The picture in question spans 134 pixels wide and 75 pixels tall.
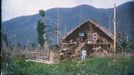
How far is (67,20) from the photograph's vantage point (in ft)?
10.1

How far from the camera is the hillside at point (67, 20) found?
3.07m

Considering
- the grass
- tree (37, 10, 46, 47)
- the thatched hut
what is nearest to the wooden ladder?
the thatched hut

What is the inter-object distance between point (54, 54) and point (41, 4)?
1.62 ft

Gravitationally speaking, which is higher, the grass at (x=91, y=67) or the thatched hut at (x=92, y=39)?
the thatched hut at (x=92, y=39)

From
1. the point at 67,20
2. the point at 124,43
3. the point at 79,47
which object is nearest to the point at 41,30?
the point at 67,20

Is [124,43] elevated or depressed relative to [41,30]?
depressed

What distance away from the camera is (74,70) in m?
3.04

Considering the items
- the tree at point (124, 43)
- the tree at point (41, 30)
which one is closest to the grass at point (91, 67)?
the tree at point (124, 43)

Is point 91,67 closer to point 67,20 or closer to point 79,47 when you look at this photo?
point 79,47

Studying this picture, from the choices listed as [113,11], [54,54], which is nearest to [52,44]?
[54,54]

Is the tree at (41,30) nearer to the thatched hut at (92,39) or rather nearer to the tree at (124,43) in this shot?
the thatched hut at (92,39)

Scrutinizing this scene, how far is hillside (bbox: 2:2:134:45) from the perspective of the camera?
3070mm

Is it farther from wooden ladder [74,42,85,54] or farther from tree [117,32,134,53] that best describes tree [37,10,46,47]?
tree [117,32,134,53]

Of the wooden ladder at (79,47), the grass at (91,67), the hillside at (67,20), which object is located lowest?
the grass at (91,67)
